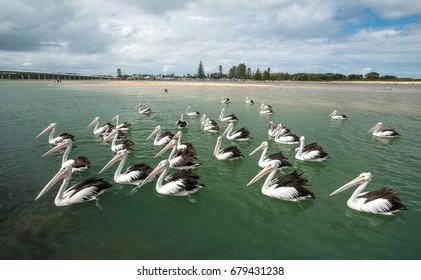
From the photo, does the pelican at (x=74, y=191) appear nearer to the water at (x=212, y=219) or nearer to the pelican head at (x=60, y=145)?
the water at (x=212, y=219)

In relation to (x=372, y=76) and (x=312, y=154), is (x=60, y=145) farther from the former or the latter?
(x=372, y=76)

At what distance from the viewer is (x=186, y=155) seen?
8.72m

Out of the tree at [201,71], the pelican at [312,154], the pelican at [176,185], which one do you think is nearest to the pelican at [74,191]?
the pelican at [176,185]

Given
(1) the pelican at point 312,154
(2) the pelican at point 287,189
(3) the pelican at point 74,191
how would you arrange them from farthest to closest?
(1) the pelican at point 312,154, (2) the pelican at point 287,189, (3) the pelican at point 74,191

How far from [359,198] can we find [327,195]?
0.89 meters

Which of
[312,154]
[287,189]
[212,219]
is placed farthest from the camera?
[312,154]

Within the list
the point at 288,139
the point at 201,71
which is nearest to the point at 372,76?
the point at 201,71

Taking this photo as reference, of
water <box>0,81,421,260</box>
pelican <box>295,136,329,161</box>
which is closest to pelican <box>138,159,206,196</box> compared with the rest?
water <box>0,81,421,260</box>

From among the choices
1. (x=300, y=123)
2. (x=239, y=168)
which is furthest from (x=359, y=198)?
(x=300, y=123)

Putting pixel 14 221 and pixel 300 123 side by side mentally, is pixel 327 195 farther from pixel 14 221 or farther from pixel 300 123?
pixel 300 123

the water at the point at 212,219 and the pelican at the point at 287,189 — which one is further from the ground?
the pelican at the point at 287,189

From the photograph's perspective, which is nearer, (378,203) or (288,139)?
(378,203)

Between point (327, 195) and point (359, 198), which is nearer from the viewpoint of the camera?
point (359, 198)

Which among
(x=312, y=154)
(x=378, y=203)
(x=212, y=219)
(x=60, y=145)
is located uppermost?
(x=60, y=145)
